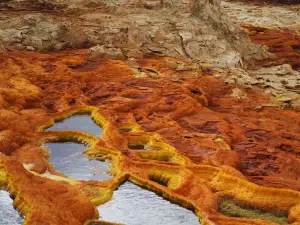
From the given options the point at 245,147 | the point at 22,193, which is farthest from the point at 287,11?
the point at 22,193

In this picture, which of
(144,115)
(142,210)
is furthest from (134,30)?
(142,210)

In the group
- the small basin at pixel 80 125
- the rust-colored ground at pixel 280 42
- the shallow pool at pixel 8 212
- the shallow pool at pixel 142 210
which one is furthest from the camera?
the rust-colored ground at pixel 280 42

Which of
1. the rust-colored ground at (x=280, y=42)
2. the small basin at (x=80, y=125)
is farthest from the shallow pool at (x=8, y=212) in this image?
the rust-colored ground at (x=280, y=42)

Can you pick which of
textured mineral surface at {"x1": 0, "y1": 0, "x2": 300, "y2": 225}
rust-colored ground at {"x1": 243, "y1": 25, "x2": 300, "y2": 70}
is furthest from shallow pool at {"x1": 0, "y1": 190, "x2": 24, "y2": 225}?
rust-colored ground at {"x1": 243, "y1": 25, "x2": 300, "y2": 70}

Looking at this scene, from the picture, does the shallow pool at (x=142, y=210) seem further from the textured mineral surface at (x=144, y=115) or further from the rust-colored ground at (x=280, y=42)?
the rust-colored ground at (x=280, y=42)

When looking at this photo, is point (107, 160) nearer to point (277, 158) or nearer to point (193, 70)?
point (277, 158)

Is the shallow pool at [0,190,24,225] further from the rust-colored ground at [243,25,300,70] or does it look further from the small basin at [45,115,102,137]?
the rust-colored ground at [243,25,300,70]

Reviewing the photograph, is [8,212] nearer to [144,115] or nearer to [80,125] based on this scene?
[80,125]
